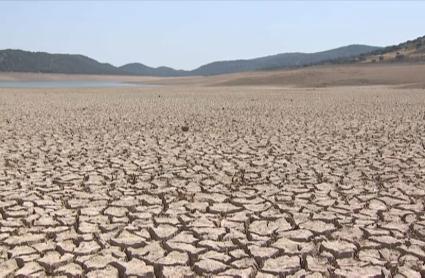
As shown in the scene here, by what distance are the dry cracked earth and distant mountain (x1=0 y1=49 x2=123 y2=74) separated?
10930 centimetres

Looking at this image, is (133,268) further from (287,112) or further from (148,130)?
(287,112)

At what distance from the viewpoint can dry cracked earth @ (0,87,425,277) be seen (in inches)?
111

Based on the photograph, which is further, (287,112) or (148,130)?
(287,112)

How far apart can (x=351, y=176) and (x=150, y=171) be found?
2070 mm

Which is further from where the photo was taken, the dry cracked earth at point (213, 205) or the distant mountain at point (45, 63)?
the distant mountain at point (45, 63)

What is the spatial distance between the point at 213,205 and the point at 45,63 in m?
134

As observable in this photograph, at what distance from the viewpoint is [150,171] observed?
5.30 m

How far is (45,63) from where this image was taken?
422 feet

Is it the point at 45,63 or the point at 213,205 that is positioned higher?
the point at 45,63

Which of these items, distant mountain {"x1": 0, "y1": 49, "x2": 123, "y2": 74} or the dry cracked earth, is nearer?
the dry cracked earth

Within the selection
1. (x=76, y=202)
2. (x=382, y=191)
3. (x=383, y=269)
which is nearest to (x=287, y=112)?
(x=382, y=191)

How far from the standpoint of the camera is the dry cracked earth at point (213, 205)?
2.83 meters

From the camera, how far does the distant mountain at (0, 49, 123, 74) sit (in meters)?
116

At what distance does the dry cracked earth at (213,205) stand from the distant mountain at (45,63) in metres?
109
